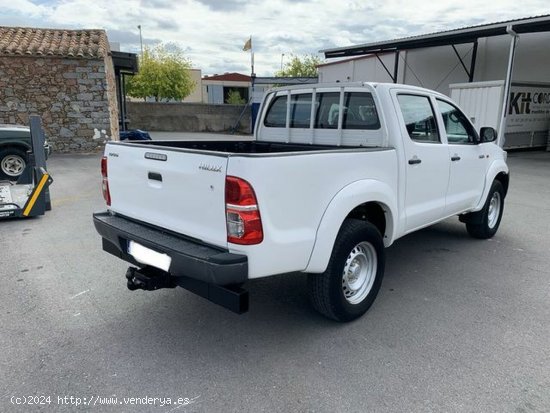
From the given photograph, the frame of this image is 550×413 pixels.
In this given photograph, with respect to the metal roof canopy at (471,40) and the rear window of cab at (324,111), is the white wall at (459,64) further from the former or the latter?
the rear window of cab at (324,111)

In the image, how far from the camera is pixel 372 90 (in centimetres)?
382

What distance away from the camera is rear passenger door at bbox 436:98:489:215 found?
470 cm

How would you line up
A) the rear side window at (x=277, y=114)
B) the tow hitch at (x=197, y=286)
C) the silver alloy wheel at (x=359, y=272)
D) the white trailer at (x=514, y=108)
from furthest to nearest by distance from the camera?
the white trailer at (x=514, y=108), the rear side window at (x=277, y=114), the silver alloy wheel at (x=359, y=272), the tow hitch at (x=197, y=286)

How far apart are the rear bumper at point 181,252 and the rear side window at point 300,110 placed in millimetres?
2119

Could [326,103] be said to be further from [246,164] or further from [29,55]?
[29,55]

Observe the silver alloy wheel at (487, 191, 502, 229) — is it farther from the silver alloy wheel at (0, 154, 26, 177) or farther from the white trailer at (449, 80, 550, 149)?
the white trailer at (449, 80, 550, 149)

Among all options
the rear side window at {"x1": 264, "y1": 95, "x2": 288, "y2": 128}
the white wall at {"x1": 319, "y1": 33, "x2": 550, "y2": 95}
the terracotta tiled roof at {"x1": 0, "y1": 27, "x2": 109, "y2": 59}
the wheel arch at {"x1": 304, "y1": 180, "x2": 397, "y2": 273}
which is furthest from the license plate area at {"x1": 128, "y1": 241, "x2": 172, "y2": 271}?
the white wall at {"x1": 319, "y1": 33, "x2": 550, "y2": 95}

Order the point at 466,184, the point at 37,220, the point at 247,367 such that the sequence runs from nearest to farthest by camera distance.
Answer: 1. the point at 247,367
2. the point at 466,184
3. the point at 37,220

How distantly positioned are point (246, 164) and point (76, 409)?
1770mm

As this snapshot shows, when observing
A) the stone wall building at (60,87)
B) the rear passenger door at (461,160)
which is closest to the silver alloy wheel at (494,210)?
the rear passenger door at (461,160)

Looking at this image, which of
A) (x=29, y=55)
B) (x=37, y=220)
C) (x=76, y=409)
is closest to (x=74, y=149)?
(x=29, y=55)

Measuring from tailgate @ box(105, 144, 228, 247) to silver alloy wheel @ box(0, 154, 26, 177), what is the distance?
7890 mm

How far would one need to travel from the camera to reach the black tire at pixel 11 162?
988 cm

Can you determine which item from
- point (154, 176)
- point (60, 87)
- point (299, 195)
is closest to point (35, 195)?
point (154, 176)
